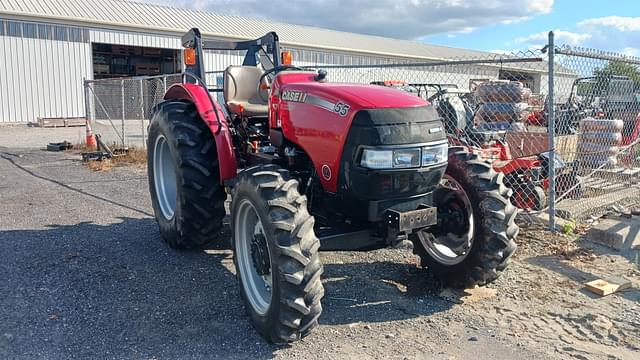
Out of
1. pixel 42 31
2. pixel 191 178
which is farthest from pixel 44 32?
pixel 191 178

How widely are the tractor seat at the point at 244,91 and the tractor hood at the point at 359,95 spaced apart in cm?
109

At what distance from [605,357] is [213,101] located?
11.5ft

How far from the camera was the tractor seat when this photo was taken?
15.8 feet

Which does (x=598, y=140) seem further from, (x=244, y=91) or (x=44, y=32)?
(x=44, y=32)

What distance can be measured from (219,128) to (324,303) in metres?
1.68

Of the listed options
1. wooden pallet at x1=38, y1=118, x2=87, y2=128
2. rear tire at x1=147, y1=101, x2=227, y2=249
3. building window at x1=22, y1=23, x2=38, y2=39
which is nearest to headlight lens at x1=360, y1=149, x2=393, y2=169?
rear tire at x1=147, y1=101, x2=227, y2=249

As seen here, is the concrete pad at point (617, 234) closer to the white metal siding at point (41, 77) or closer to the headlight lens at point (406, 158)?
the headlight lens at point (406, 158)

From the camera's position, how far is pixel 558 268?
4.62 metres

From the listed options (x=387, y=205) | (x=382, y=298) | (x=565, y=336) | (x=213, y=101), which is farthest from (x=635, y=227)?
(x=213, y=101)

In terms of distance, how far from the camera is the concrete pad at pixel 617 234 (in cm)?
516

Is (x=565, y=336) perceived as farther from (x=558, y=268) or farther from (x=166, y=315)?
(x=166, y=315)

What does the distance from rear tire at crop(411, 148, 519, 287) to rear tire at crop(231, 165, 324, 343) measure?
1.30m

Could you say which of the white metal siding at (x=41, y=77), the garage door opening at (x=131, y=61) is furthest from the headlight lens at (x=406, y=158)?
the garage door opening at (x=131, y=61)

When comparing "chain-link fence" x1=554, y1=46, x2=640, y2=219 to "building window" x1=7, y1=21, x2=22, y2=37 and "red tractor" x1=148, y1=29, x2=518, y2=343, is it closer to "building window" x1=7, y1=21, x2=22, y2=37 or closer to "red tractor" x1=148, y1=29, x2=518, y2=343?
"red tractor" x1=148, y1=29, x2=518, y2=343
